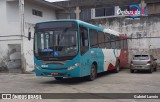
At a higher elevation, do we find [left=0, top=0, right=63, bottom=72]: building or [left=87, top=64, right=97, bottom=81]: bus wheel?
[left=0, top=0, right=63, bottom=72]: building

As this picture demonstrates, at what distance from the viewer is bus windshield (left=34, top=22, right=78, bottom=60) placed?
14.6 m

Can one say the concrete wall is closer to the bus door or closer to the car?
the car

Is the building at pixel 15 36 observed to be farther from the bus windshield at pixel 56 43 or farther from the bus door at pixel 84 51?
Result: the bus door at pixel 84 51

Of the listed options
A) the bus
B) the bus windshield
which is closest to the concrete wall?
the bus

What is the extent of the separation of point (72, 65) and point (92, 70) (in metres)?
2.34

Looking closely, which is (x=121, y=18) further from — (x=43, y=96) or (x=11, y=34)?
(x=43, y=96)

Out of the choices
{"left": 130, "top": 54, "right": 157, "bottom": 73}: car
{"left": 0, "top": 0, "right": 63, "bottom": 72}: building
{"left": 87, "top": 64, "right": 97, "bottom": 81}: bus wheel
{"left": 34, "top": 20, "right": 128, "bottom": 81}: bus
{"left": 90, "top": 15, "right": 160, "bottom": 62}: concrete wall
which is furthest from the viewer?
{"left": 90, "top": 15, "right": 160, "bottom": 62}: concrete wall

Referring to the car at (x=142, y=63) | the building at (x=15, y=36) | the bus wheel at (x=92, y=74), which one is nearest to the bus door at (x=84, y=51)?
the bus wheel at (x=92, y=74)

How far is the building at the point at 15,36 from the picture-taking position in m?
24.3

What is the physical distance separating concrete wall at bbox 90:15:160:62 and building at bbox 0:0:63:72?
8.12 meters

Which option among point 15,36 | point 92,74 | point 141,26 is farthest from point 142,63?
point 15,36

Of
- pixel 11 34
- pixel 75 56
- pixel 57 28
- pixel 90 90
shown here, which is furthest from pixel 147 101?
pixel 11 34

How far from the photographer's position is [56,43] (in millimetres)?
14750

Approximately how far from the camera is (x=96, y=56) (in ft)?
57.0
